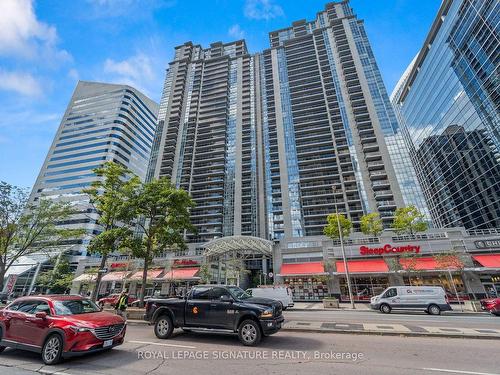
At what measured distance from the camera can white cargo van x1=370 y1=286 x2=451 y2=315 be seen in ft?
56.5

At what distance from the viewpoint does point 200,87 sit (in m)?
94.4

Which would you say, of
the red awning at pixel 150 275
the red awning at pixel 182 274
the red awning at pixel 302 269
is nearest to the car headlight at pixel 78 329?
the red awning at pixel 302 269

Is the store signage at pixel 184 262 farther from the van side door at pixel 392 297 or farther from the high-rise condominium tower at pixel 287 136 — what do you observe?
the van side door at pixel 392 297

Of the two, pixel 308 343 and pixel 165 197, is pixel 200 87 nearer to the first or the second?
pixel 165 197

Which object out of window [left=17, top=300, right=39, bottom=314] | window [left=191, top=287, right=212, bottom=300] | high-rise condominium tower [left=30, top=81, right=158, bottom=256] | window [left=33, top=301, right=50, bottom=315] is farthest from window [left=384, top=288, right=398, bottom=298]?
high-rise condominium tower [left=30, top=81, right=158, bottom=256]

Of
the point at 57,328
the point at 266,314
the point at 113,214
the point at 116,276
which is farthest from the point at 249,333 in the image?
the point at 116,276

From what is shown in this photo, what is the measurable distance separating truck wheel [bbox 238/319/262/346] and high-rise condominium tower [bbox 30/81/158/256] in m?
76.6

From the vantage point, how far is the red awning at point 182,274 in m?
35.1

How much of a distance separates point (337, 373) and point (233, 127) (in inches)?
3170

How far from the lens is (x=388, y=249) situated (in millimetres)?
29359

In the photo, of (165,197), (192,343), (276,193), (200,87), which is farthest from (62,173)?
(192,343)

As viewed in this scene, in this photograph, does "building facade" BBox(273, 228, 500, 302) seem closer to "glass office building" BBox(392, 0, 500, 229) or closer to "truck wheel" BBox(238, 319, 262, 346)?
"truck wheel" BBox(238, 319, 262, 346)

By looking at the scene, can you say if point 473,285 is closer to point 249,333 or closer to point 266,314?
point 266,314

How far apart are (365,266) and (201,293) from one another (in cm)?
2617
